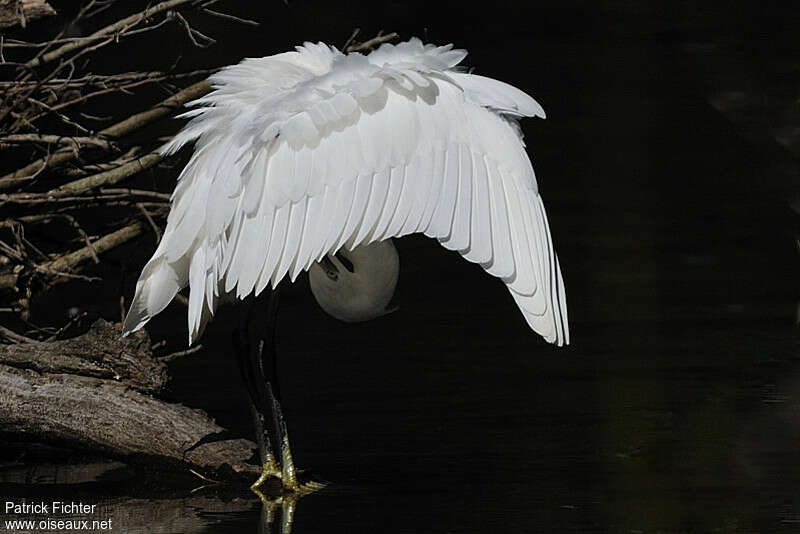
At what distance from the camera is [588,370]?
7.46 m

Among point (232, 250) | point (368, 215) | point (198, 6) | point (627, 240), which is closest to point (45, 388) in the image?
point (232, 250)

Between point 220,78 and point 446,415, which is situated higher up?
point 220,78

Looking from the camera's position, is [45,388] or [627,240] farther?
[627,240]

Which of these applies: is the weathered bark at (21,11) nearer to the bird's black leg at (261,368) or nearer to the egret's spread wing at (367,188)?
the egret's spread wing at (367,188)

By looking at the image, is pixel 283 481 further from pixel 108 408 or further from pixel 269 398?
pixel 108 408

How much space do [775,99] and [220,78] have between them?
859 cm

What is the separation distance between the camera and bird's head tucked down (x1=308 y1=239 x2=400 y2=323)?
19.3 ft

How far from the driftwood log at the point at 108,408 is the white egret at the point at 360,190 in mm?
389

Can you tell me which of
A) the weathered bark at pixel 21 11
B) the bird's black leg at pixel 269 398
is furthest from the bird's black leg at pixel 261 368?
the weathered bark at pixel 21 11

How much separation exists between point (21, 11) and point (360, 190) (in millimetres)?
1706

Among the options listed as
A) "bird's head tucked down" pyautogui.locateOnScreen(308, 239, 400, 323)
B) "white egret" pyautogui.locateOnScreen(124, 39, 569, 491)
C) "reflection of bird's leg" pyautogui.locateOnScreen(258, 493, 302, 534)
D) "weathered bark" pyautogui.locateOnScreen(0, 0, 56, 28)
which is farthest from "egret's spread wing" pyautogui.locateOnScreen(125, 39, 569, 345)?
"weathered bark" pyautogui.locateOnScreen(0, 0, 56, 28)

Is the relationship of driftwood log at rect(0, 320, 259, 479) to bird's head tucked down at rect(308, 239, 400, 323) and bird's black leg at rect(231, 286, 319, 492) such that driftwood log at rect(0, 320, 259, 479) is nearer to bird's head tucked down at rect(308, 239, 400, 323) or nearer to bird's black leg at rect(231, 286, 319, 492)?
A: bird's black leg at rect(231, 286, 319, 492)

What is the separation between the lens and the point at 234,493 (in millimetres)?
5910

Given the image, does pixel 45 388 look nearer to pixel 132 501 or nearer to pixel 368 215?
pixel 132 501
